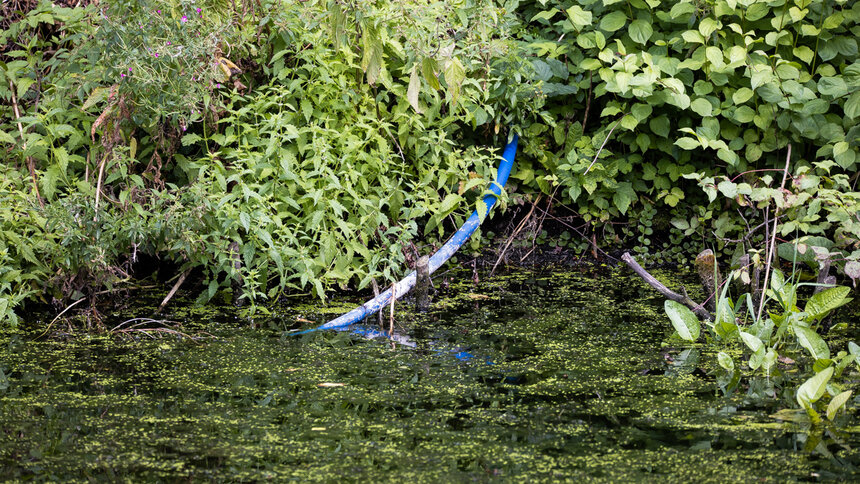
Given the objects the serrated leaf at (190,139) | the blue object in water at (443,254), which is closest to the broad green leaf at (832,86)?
the blue object in water at (443,254)

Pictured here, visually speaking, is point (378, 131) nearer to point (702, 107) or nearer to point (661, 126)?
point (661, 126)

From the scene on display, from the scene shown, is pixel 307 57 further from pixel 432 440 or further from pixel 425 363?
pixel 432 440

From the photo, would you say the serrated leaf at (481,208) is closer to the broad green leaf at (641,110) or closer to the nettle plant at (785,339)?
the broad green leaf at (641,110)

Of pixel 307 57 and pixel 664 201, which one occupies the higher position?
pixel 307 57

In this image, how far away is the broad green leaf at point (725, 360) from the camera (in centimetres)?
305

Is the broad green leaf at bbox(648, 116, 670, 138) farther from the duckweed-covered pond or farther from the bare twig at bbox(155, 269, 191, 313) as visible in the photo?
the bare twig at bbox(155, 269, 191, 313)

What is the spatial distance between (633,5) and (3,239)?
10.8 ft

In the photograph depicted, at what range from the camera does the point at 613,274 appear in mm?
4629

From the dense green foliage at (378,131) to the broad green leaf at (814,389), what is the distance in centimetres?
123

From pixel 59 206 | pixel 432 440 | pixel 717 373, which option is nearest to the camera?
pixel 432 440

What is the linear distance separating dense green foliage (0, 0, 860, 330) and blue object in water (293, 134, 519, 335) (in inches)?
3.1

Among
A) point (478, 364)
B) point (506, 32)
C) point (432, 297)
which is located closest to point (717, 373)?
point (478, 364)

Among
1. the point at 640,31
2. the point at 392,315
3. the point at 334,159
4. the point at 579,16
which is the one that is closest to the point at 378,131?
the point at 334,159

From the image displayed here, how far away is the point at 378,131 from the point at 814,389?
2.47m
